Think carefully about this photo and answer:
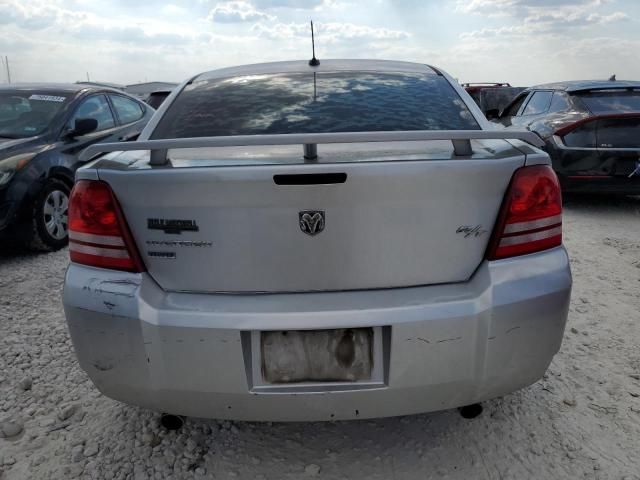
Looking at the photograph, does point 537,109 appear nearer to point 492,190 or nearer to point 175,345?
point 492,190

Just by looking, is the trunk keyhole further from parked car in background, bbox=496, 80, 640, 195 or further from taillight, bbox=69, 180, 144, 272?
parked car in background, bbox=496, 80, 640, 195

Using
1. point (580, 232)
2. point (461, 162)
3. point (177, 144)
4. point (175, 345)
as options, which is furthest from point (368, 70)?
point (580, 232)

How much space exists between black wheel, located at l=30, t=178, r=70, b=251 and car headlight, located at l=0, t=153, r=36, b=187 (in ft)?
0.93

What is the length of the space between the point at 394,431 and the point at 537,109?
5.83 meters

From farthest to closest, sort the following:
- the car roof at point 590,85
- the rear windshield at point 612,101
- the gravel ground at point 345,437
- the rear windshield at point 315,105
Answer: the car roof at point 590,85 → the rear windshield at point 612,101 → the rear windshield at point 315,105 → the gravel ground at point 345,437

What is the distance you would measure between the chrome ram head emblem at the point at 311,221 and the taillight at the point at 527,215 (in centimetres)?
57

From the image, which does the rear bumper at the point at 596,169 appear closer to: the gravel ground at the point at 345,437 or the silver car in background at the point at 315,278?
the gravel ground at the point at 345,437

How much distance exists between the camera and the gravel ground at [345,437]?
1.94 meters

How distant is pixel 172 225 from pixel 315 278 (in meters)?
0.48

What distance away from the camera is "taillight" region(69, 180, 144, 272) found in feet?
5.57

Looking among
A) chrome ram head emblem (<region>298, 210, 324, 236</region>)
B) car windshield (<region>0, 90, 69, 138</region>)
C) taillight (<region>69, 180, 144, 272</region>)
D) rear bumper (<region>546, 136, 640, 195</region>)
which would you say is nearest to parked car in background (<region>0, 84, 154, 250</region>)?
car windshield (<region>0, 90, 69, 138</region>)

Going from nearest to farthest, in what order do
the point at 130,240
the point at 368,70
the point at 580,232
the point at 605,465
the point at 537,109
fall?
the point at 130,240 → the point at 605,465 → the point at 368,70 → the point at 580,232 → the point at 537,109

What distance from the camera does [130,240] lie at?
170 centimetres

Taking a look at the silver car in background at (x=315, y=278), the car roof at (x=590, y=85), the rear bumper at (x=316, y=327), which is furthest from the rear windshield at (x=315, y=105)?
the car roof at (x=590, y=85)
